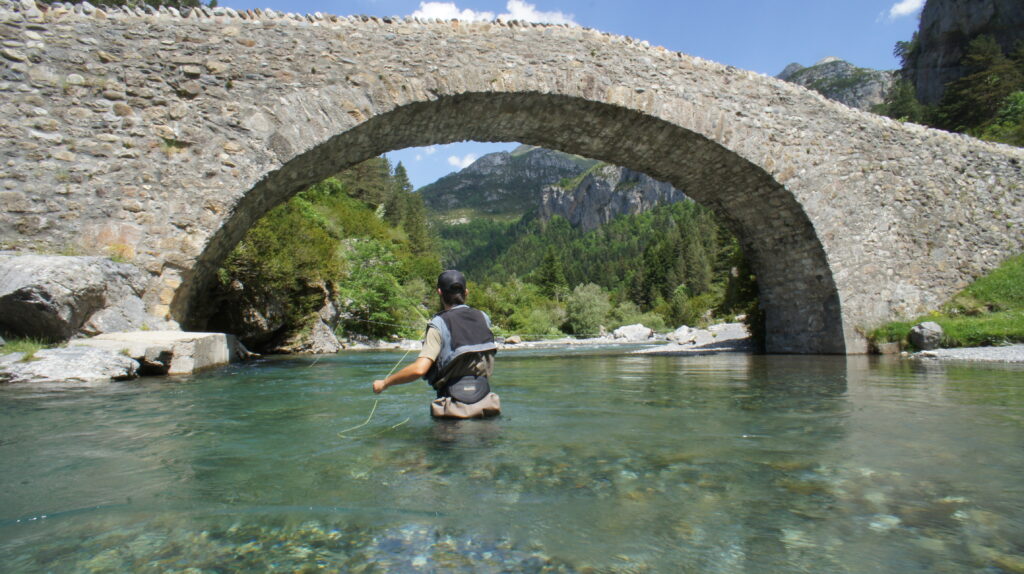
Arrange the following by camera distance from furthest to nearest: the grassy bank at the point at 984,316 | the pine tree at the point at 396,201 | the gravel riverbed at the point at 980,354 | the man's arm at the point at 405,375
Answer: the pine tree at the point at 396,201 < the grassy bank at the point at 984,316 < the gravel riverbed at the point at 980,354 < the man's arm at the point at 405,375

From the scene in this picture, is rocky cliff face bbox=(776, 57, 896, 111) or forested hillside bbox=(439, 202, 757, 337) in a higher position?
rocky cliff face bbox=(776, 57, 896, 111)

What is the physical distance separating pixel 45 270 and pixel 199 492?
4726 millimetres

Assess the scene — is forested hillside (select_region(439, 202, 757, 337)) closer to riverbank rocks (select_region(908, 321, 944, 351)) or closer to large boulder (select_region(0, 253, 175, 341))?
riverbank rocks (select_region(908, 321, 944, 351))

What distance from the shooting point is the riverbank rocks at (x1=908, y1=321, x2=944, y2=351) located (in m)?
9.40

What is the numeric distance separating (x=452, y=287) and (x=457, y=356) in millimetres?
445

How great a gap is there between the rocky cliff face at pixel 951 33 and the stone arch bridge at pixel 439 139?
101ft

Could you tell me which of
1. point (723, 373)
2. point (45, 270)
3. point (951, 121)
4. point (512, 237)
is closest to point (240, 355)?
point (45, 270)

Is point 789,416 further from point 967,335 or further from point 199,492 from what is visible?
point 967,335

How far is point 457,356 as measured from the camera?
11.0 ft

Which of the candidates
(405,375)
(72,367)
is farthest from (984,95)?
(72,367)

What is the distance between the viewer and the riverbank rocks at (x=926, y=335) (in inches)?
370

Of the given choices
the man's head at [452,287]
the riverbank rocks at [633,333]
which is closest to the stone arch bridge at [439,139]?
the man's head at [452,287]

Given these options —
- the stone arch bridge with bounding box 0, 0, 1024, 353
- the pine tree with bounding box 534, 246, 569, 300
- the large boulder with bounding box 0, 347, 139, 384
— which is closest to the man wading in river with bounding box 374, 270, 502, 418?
the large boulder with bounding box 0, 347, 139, 384

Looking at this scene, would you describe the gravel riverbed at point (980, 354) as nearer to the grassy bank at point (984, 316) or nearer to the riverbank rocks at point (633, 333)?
the grassy bank at point (984, 316)
